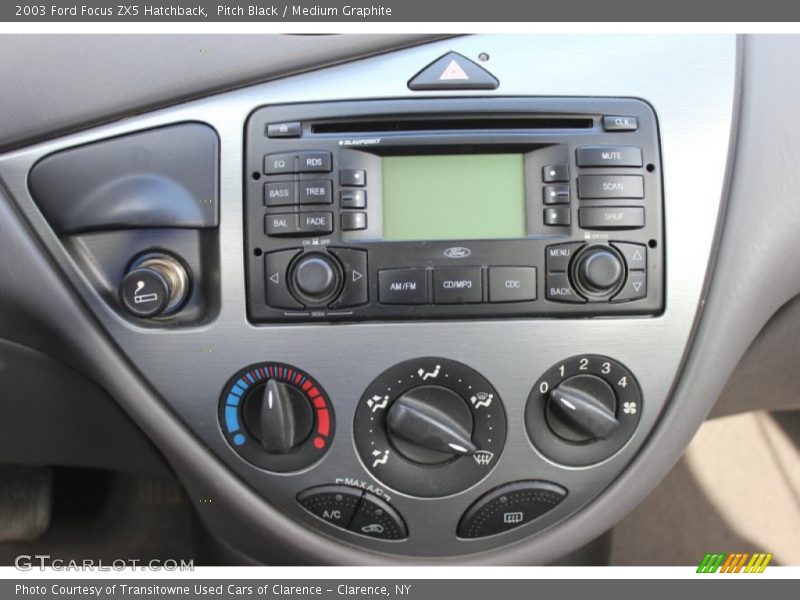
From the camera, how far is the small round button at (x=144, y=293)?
0.64m

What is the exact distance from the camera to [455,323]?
0.68 m

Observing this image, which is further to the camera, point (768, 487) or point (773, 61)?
point (768, 487)

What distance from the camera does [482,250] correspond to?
0.67 m

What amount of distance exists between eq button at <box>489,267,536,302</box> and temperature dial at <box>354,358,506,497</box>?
87mm

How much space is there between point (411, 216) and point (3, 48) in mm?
471

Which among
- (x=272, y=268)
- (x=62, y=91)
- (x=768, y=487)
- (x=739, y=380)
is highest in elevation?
(x=62, y=91)

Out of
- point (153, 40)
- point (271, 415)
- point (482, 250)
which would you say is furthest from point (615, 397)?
point (153, 40)

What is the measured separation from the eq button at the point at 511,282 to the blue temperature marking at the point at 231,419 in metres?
0.29

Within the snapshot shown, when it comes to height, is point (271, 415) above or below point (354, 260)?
below

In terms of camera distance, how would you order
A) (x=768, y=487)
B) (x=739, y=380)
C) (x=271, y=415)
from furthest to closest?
(x=768, y=487) < (x=739, y=380) < (x=271, y=415)

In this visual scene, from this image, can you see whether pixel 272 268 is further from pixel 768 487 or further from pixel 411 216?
pixel 768 487

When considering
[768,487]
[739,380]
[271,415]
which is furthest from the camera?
[768,487]

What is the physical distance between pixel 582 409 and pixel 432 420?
153 mm

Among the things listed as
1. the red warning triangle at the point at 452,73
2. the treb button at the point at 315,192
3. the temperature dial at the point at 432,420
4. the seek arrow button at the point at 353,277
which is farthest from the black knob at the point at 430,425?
the red warning triangle at the point at 452,73
